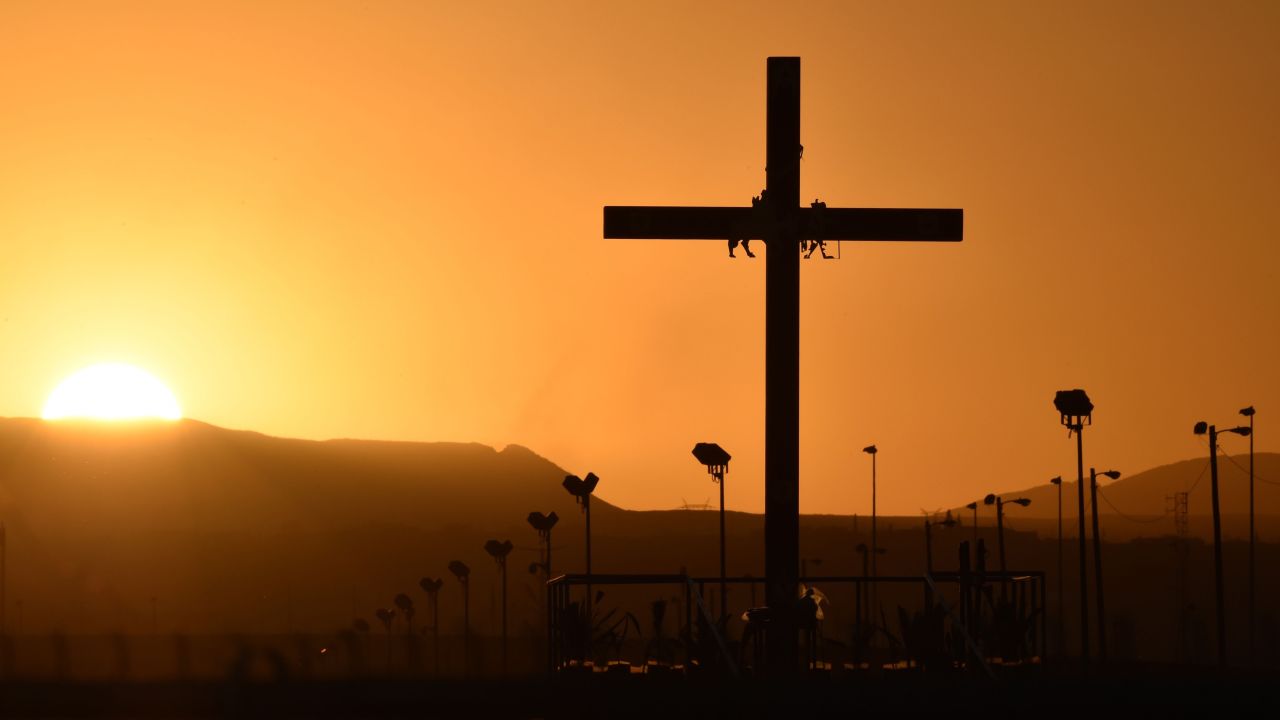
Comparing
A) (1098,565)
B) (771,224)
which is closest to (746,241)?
(771,224)

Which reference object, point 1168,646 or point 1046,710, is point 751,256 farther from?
point 1168,646

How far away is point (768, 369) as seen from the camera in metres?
18.9

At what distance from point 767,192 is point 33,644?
185054 millimetres

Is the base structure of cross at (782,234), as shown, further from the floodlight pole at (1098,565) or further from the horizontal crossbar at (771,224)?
the floodlight pole at (1098,565)

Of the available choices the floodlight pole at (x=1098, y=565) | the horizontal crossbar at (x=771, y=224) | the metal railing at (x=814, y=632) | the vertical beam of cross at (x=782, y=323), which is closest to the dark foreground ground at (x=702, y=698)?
the metal railing at (x=814, y=632)

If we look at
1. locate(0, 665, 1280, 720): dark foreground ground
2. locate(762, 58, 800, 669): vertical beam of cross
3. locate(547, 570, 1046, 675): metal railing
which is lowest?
locate(0, 665, 1280, 720): dark foreground ground

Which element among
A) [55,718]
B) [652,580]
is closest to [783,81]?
[652,580]

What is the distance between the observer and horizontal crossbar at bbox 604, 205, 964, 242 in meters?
19.2

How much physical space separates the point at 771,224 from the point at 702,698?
638 cm

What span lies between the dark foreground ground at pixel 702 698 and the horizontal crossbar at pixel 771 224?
19.0 feet

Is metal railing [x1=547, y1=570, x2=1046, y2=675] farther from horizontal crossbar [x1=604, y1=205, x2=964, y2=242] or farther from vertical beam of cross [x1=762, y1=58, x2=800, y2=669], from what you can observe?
horizontal crossbar [x1=604, y1=205, x2=964, y2=242]

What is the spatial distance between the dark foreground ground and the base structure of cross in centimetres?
404

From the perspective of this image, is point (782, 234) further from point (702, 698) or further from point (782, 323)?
point (702, 698)

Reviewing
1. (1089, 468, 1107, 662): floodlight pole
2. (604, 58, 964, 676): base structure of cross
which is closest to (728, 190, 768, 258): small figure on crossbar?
(604, 58, 964, 676): base structure of cross
